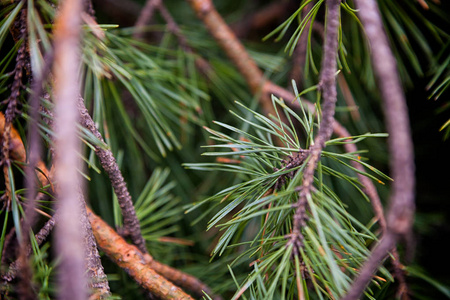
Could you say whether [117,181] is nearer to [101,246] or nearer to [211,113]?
[101,246]

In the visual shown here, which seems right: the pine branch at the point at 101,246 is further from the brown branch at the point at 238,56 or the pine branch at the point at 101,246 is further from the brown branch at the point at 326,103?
the brown branch at the point at 238,56

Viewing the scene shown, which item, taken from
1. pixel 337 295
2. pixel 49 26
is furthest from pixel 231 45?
pixel 337 295

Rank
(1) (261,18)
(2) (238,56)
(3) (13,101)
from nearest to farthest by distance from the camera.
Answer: (3) (13,101) < (2) (238,56) < (1) (261,18)

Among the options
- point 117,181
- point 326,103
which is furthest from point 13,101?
point 326,103

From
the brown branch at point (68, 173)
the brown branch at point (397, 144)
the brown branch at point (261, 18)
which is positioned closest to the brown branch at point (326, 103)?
the brown branch at point (397, 144)

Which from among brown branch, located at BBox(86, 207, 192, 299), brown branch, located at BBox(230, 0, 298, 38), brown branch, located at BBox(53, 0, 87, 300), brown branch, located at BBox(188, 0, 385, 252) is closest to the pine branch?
brown branch, located at BBox(86, 207, 192, 299)

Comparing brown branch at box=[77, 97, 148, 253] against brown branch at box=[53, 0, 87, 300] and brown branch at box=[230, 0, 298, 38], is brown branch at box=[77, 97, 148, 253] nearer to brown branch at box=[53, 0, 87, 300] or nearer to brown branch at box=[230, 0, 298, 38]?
brown branch at box=[53, 0, 87, 300]
